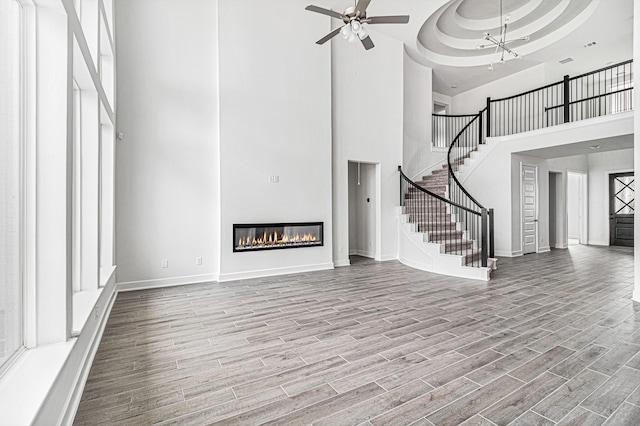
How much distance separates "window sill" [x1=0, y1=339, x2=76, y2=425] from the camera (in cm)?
127

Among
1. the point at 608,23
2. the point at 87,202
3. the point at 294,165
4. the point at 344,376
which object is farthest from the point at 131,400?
the point at 608,23

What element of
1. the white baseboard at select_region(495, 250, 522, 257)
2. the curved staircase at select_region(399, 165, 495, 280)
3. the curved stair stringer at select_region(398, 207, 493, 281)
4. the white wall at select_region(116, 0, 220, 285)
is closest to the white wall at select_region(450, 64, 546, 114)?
the curved staircase at select_region(399, 165, 495, 280)

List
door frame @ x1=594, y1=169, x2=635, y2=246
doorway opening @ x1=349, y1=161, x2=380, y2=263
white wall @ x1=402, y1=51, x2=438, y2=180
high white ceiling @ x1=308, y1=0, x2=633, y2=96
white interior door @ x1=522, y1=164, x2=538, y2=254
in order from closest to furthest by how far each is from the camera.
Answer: high white ceiling @ x1=308, y1=0, x2=633, y2=96, doorway opening @ x1=349, y1=161, x2=380, y2=263, white interior door @ x1=522, y1=164, x2=538, y2=254, white wall @ x1=402, y1=51, x2=438, y2=180, door frame @ x1=594, y1=169, x2=635, y2=246

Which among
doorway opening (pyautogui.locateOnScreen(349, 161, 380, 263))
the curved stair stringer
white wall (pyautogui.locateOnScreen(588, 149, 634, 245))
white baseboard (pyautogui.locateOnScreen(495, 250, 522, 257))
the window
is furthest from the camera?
white wall (pyautogui.locateOnScreen(588, 149, 634, 245))

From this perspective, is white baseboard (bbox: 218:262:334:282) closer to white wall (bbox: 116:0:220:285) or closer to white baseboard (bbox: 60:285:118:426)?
white wall (bbox: 116:0:220:285)

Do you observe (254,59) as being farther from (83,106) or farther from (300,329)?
(300,329)

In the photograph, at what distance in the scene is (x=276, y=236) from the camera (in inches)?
229

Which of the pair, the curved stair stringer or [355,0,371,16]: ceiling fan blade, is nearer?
[355,0,371,16]: ceiling fan blade

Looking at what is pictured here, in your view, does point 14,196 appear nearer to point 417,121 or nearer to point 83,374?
point 83,374

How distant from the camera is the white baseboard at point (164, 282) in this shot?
188 inches

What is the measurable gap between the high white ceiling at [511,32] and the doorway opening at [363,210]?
325 centimetres

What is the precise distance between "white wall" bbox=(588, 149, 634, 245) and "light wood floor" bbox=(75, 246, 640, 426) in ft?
24.8

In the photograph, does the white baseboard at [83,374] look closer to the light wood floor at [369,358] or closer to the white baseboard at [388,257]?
the light wood floor at [369,358]

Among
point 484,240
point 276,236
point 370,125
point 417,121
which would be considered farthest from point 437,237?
point 417,121
